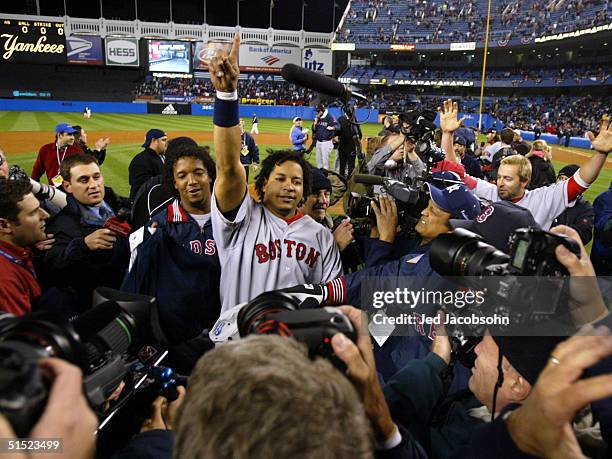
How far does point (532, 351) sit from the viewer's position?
1383mm

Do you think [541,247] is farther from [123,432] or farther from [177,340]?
[177,340]

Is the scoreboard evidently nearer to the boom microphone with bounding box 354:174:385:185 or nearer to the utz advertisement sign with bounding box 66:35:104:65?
the utz advertisement sign with bounding box 66:35:104:65

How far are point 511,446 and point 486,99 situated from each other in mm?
48625

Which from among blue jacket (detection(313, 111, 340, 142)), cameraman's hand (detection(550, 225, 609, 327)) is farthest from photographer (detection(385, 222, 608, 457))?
blue jacket (detection(313, 111, 340, 142))

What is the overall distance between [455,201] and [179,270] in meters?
1.60

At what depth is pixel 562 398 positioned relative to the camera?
93 centimetres

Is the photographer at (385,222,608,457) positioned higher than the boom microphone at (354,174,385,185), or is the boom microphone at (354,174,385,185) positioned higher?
the boom microphone at (354,174,385,185)

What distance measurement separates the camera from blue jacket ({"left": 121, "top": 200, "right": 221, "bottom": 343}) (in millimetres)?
2588

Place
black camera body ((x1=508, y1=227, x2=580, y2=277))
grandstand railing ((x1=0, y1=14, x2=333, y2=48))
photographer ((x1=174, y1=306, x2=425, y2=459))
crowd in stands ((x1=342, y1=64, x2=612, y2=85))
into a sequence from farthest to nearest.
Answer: grandstand railing ((x1=0, y1=14, x2=333, y2=48)), crowd in stands ((x1=342, y1=64, x2=612, y2=85)), black camera body ((x1=508, y1=227, x2=580, y2=277)), photographer ((x1=174, y1=306, x2=425, y2=459))

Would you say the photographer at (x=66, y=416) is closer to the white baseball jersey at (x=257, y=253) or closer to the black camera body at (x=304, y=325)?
Answer: the black camera body at (x=304, y=325)

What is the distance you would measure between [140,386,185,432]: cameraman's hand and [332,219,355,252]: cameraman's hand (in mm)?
1569

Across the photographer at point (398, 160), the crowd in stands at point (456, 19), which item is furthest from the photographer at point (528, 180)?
the crowd in stands at point (456, 19)

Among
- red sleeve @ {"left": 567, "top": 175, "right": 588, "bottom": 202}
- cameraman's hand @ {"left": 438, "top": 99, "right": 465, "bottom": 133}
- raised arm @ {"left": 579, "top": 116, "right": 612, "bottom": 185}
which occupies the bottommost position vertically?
red sleeve @ {"left": 567, "top": 175, "right": 588, "bottom": 202}

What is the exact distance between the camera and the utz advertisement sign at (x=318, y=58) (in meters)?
48.5
